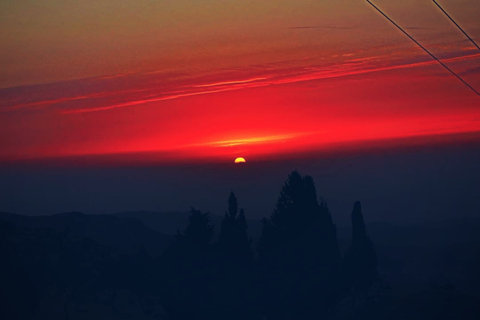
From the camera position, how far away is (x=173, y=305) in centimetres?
6191

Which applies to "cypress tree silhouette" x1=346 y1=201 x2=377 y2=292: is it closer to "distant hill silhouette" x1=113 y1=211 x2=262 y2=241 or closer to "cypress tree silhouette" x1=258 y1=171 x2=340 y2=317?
"cypress tree silhouette" x1=258 y1=171 x2=340 y2=317

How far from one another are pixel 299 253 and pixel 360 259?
5.28 metres

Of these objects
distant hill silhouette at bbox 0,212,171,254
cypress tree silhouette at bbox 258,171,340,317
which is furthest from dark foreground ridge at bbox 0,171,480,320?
distant hill silhouette at bbox 0,212,171,254

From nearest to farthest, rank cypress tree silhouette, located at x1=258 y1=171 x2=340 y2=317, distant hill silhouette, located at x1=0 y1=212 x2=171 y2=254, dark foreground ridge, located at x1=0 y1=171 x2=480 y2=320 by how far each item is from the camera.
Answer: dark foreground ridge, located at x1=0 y1=171 x2=480 y2=320 < cypress tree silhouette, located at x1=258 y1=171 x2=340 y2=317 < distant hill silhouette, located at x1=0 y1=212 x2=171 y2=254

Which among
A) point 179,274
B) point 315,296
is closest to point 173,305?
point 179,274

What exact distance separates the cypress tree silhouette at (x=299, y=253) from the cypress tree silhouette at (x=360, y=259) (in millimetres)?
1578

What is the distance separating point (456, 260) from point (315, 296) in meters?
32.5

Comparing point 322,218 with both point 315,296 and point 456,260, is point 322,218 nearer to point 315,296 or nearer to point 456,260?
point 315,296

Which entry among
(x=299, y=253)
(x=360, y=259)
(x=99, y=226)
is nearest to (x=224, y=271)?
(x=299, y=253)

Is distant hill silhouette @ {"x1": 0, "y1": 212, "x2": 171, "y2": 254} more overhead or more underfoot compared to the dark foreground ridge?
more overhead

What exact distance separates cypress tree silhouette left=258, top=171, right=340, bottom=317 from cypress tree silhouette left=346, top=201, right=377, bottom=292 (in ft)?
5.18

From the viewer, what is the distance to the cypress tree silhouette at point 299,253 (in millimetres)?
63906

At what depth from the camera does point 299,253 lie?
65.4m

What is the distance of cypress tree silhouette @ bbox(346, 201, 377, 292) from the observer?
64938 millimetres
